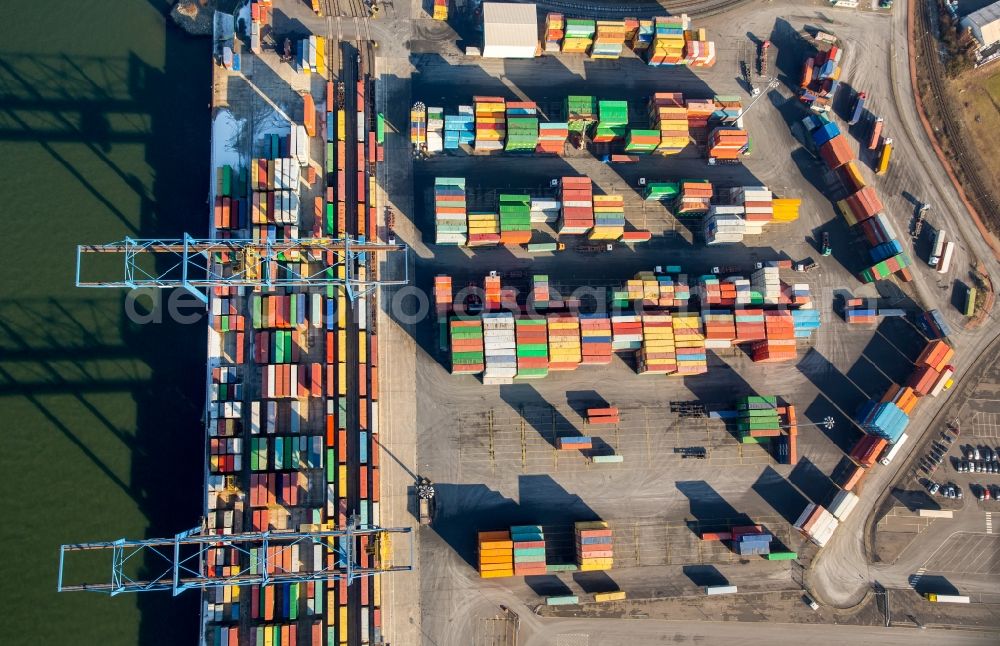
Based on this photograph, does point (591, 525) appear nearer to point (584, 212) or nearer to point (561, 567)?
point (561, 567)

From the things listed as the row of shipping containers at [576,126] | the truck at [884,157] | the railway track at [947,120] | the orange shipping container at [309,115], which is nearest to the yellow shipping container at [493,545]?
the row of shipping containers at [576,126]

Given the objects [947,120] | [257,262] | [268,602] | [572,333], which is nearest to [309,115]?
[257,262]

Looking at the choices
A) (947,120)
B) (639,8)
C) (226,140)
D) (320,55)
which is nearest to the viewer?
(226,140)

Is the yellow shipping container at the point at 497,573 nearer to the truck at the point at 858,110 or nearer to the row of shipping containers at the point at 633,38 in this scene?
the row of shipping containers at the point at 633,38

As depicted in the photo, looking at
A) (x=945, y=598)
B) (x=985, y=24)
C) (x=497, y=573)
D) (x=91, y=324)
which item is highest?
(x=985, y=24)

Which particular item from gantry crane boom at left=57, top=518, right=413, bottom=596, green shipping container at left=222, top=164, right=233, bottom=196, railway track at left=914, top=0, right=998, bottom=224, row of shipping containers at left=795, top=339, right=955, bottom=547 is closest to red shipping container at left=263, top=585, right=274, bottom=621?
gantry crane boom at left=57, top=518, right=413, bottom=596

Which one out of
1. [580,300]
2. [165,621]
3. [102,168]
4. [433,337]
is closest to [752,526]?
[580,300]
